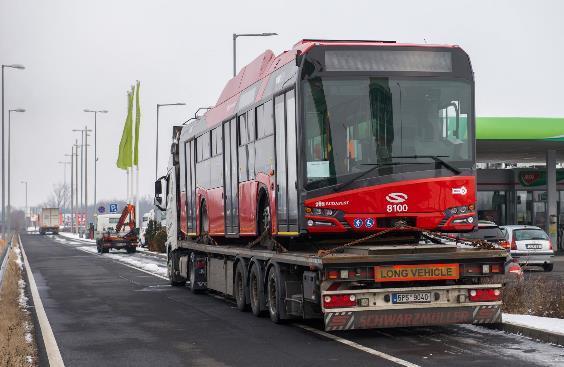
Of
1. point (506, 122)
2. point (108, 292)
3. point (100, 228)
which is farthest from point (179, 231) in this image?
point (100, 228)

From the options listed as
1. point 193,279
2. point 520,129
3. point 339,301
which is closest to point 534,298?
point 339,301

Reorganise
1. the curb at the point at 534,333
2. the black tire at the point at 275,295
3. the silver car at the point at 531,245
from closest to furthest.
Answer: the curb at the point at 534,333 < the black tire at the point at 275,295 < the silver car at the point at 531,245

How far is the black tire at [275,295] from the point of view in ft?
52.1

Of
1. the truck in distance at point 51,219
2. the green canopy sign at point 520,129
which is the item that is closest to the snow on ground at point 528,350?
the green canopy sign at point 520,129

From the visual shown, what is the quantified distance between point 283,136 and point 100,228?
1958 inches

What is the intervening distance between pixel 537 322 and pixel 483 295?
1178mm

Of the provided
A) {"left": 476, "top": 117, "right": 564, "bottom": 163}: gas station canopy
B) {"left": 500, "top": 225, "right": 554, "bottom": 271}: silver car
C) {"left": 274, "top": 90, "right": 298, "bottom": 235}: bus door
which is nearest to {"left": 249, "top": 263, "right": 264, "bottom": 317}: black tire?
{"left": 274, "top": 90, "right": 298, "bottom": 235}: bus door

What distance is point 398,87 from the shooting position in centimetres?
1486

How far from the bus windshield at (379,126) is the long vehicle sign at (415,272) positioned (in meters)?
1.40

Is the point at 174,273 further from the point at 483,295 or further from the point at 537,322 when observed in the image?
the point at 483,295

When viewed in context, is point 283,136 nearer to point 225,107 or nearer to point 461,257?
point 461,257

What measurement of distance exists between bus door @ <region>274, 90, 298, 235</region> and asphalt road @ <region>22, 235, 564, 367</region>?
1594mm

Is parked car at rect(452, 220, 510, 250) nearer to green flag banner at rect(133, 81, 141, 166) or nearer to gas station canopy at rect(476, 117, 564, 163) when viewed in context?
gas station canopy at rect(476, 117, 564, 163)

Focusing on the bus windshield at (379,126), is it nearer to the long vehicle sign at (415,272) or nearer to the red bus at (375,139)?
the red bus at (375,139)
